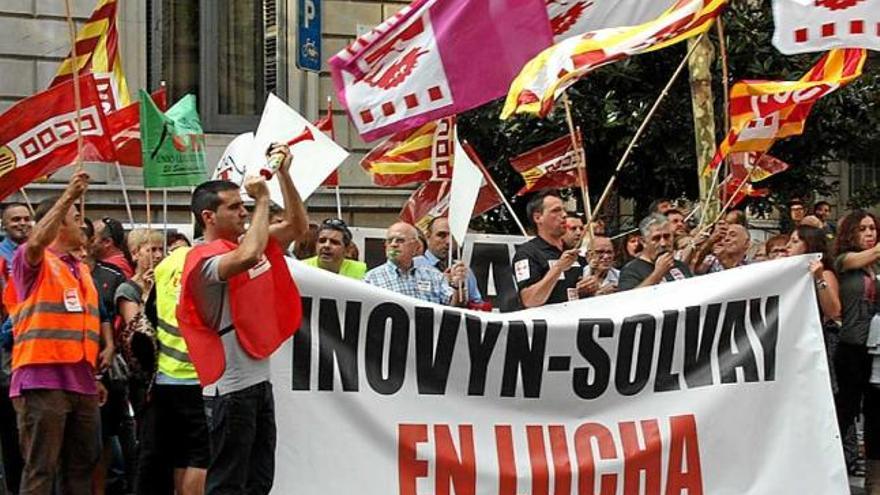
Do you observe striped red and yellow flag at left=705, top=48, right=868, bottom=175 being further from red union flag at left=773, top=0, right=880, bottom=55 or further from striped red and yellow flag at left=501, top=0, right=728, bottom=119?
red union flag at left=773, top=0, right=880, bottom=55

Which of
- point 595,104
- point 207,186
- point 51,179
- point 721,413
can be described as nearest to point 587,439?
point 721,413

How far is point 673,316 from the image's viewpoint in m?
8.93

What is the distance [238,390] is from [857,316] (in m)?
4.40

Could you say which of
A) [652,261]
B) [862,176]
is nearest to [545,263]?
[652,261]

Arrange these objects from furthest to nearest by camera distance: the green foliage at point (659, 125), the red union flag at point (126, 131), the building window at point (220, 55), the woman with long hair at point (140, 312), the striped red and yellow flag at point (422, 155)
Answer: the building window at point (220, 55) → the green foliage at point (659, 125) → the striped red and yellow flag at point (422, 155) → the red union flag at point (126, 131) → the woman with long hair at point (140, 312)

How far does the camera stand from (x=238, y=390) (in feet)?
25.2

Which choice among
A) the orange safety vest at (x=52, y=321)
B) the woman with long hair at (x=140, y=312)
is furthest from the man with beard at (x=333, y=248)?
the orange safety vest at (x=52, y=321)

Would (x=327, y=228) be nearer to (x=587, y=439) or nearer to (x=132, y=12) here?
(x=587, y=439)

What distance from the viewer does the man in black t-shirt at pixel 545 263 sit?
9.39 meters

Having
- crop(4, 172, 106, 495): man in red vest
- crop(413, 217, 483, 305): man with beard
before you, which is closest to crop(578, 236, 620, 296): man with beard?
crop(413, 217, 483, 305): man with beard

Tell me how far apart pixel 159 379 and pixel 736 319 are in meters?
2.95

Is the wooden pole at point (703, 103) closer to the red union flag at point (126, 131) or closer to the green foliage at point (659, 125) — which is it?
the green foliage at point (659, 125)

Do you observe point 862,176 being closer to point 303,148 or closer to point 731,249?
point 731,249

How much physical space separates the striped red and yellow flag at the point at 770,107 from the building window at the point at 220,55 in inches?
Result: 313
